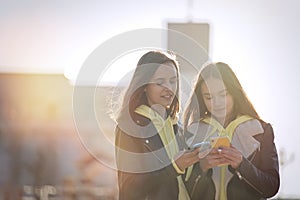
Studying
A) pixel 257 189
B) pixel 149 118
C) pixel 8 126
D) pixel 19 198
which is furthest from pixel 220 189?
pixel 8 126

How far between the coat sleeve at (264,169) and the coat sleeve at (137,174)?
295 mm

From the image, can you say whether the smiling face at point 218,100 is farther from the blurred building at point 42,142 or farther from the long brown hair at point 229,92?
the blurred building at point 42,142

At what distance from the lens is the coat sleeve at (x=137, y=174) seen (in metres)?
3.83

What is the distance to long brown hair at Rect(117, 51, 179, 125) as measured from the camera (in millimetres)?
3967

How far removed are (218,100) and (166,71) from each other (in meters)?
0.27

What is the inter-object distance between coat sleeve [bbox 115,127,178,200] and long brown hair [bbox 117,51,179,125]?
5.2 inches

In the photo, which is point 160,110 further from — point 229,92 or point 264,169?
point 264,169

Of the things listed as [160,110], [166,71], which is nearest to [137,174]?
[160,110]

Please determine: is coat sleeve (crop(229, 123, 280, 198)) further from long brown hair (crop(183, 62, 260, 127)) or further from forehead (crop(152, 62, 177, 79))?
forehead (crop(152, 62, 177, 79))

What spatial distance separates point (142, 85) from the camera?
156 inches

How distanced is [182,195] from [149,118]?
13.9 inches

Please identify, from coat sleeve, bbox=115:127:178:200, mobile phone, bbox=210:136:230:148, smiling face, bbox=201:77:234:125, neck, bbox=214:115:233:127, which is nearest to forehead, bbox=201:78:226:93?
smiling face, bbox=201:77:234:125

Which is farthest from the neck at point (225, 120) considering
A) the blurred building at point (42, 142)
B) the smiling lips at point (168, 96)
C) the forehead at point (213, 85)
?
the blurred building at point (42, 142)

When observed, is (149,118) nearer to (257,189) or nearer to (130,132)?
(130,132)
